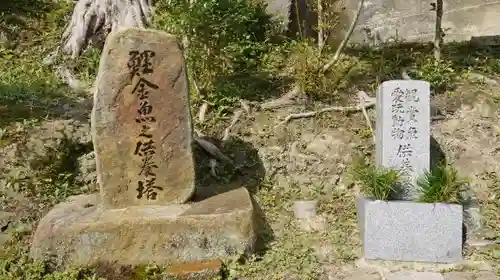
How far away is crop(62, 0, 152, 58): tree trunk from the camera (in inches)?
349

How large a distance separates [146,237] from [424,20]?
6.99 metres

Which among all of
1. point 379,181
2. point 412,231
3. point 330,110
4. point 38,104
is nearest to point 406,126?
point 379,181

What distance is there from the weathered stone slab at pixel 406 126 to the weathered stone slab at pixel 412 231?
1.32 feet

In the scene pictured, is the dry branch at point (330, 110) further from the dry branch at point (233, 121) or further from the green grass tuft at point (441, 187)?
the green grass tuft at point (441, 187)

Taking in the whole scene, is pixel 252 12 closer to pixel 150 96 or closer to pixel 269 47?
pixel 269 47

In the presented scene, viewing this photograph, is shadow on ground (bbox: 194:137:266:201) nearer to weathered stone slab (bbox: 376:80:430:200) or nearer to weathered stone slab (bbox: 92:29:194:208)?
weathered stone slab (bbox: 92:29:194:208)

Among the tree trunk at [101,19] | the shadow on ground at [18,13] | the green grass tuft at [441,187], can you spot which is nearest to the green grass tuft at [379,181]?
the green grass tuft at [441,187]

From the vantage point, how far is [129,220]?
4750 millimetres

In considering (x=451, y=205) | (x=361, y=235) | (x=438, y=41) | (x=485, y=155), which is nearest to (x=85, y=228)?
(x=361, y=235)

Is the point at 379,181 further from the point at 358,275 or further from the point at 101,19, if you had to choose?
the point at 101,19

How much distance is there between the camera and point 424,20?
31.9 feet

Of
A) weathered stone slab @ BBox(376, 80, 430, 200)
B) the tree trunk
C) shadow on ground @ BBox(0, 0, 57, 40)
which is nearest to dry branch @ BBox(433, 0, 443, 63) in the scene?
weathered stone slab @ BBox(376, 80, 430, 200)

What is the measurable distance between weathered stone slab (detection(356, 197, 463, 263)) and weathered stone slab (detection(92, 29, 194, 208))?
5.64 feet

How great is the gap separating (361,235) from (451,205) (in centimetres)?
89
